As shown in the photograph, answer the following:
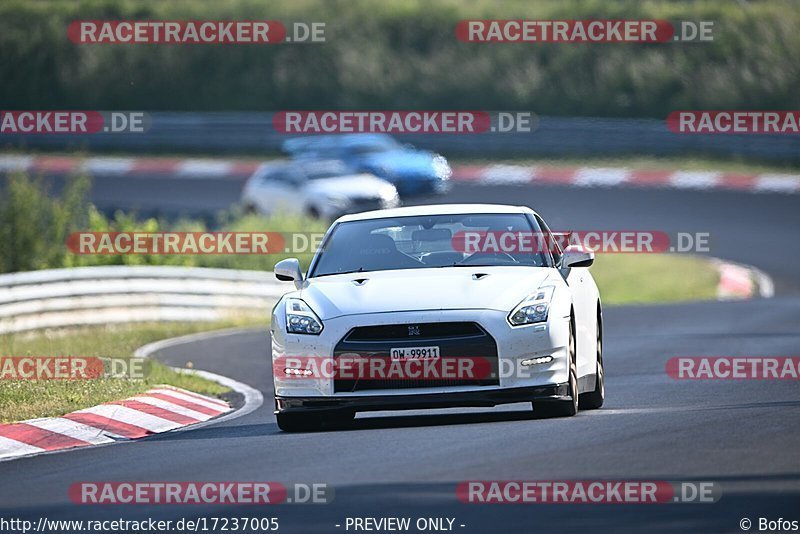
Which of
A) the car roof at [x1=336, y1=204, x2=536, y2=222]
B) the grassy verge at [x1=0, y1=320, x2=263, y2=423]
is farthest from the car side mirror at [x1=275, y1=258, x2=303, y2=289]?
the grassy verge at [x1=0, y1=320, x2=263, y2=423]

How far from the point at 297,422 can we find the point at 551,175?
2896 centimetres

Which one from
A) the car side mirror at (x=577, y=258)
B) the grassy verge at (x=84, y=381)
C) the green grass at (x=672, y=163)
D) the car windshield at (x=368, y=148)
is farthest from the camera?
the green grass at (x=672, y=163)

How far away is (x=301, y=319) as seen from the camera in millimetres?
10969

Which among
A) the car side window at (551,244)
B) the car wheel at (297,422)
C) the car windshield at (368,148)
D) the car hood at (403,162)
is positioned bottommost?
the car wheel at (297,422)

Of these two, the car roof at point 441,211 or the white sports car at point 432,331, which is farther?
the car roof at point 441,211

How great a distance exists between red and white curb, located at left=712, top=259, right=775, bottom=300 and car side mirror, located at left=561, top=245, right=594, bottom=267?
16.7m

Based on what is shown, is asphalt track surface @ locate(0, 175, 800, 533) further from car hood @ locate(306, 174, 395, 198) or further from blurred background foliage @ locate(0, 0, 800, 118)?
blurred background foliage @ locate(0, 0, 800, 118)

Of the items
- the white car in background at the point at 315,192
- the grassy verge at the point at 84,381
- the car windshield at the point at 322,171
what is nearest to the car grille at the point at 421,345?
the grassy verge at the point at 84,381

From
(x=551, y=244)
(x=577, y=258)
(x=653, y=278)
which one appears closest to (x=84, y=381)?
(x=551, y=244)

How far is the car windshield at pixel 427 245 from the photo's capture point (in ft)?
38.2

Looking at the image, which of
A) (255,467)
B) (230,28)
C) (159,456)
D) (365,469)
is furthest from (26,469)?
(230,28)

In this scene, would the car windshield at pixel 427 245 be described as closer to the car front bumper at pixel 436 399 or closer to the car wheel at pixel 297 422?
the car wheel at pixel 297 422

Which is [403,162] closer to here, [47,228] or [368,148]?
[368,148]

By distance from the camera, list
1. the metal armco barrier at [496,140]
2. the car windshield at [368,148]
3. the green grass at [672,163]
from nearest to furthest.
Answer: the car windshield at [368,148] < the green grass at [672,163] < the metal armco barrier at [496,140]
